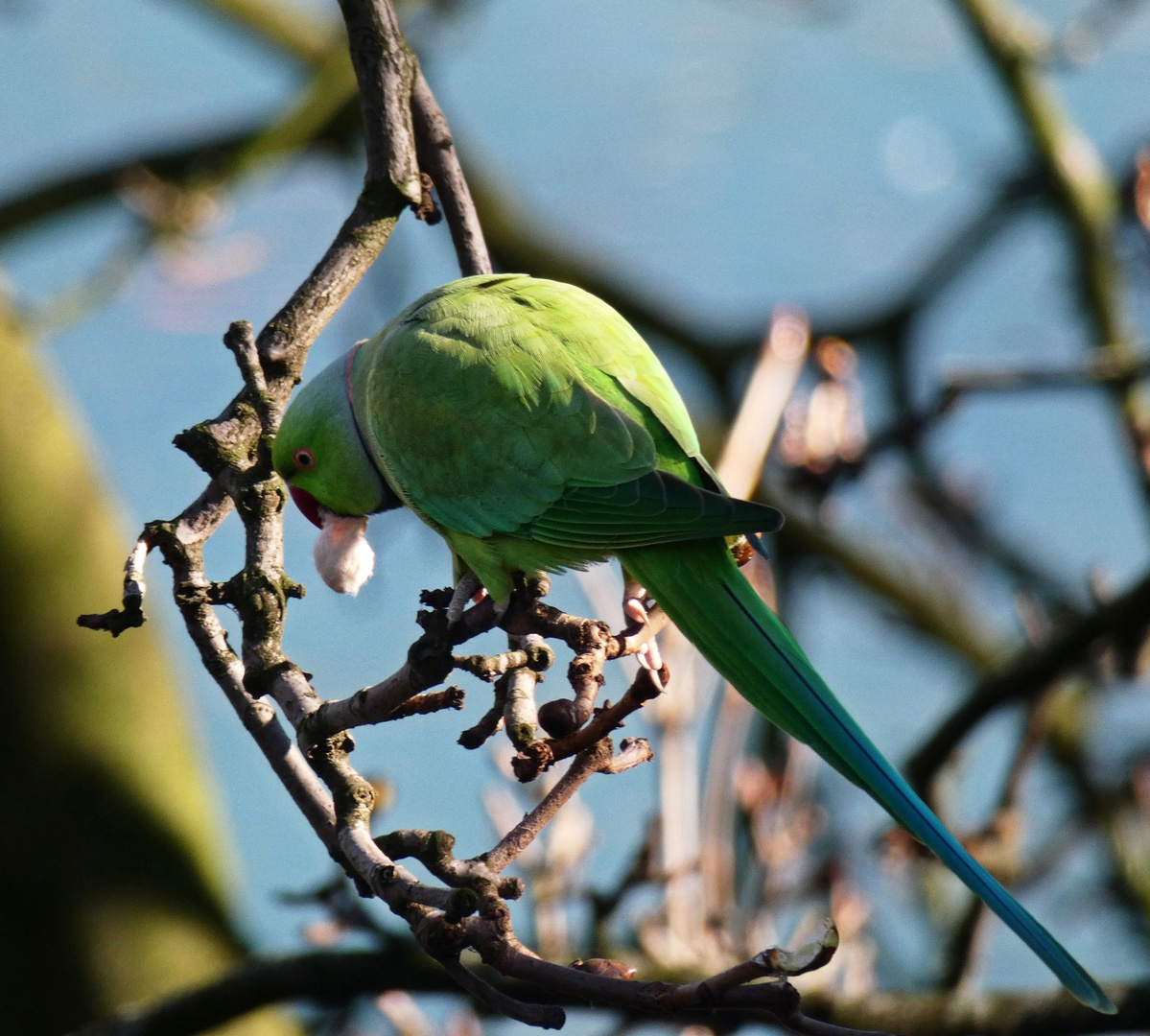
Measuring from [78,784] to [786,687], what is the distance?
2494mm

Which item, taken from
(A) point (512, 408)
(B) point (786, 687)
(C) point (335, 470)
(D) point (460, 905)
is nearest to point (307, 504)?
(C) point (335, 470)

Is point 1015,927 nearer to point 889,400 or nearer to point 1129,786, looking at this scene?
point 1129,786

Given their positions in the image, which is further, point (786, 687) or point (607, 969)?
point (786, 687)

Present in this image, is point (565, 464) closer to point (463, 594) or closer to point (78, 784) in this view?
point (463, 594)

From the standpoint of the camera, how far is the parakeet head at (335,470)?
208 centimetres

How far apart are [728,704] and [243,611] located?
5.23 feet

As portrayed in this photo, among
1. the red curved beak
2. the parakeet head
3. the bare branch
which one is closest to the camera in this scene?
the bare branch

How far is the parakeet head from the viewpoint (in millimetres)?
2084

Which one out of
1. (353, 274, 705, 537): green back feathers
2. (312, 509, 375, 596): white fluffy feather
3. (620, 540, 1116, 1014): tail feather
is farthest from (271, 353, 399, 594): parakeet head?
(620, 540, 1116, 1014): tail feather

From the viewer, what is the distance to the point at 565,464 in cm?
175

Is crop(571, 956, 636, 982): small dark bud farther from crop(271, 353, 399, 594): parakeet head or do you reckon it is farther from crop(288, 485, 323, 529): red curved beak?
crop(288, 485, 323, 529): red curved beak

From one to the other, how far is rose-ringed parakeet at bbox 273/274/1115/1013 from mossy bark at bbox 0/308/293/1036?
5.82 ft

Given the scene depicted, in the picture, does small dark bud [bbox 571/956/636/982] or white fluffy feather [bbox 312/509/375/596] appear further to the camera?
white fluffy feather [bbox 312/509/375/596]

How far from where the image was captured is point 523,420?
1.77 meters
